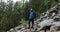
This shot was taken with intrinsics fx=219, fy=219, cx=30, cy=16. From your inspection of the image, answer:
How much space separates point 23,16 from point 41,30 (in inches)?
562

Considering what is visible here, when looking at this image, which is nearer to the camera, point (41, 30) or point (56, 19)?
point (41, 30)

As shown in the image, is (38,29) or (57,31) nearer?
(57,31)

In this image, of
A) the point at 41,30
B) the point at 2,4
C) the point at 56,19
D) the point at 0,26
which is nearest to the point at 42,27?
the point at 41,30

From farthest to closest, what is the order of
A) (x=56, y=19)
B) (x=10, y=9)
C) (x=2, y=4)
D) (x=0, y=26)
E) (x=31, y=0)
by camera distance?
(x=31, y=0)
(x=2, y=4)
(x=10, y=9)
(x=0, y=26)
(x=56, y=19)

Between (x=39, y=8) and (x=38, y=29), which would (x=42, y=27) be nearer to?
(x=38, y=29)


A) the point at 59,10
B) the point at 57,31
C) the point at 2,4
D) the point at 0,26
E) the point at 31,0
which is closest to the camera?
the point at 57,31

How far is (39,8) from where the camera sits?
92.9 feet

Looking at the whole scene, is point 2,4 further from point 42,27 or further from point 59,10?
point 42,27

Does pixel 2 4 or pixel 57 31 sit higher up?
pixel 2 4

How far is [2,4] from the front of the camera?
29.0 metres

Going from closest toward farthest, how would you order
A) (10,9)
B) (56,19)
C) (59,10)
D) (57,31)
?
1. (57,31)
2. (56,19)
3. (59,10)
4. (10,9)

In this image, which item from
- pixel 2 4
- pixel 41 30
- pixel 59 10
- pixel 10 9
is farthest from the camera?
pixel 2 4

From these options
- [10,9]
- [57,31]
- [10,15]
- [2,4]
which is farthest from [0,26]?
[57,31]

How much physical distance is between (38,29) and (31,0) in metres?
18.4
